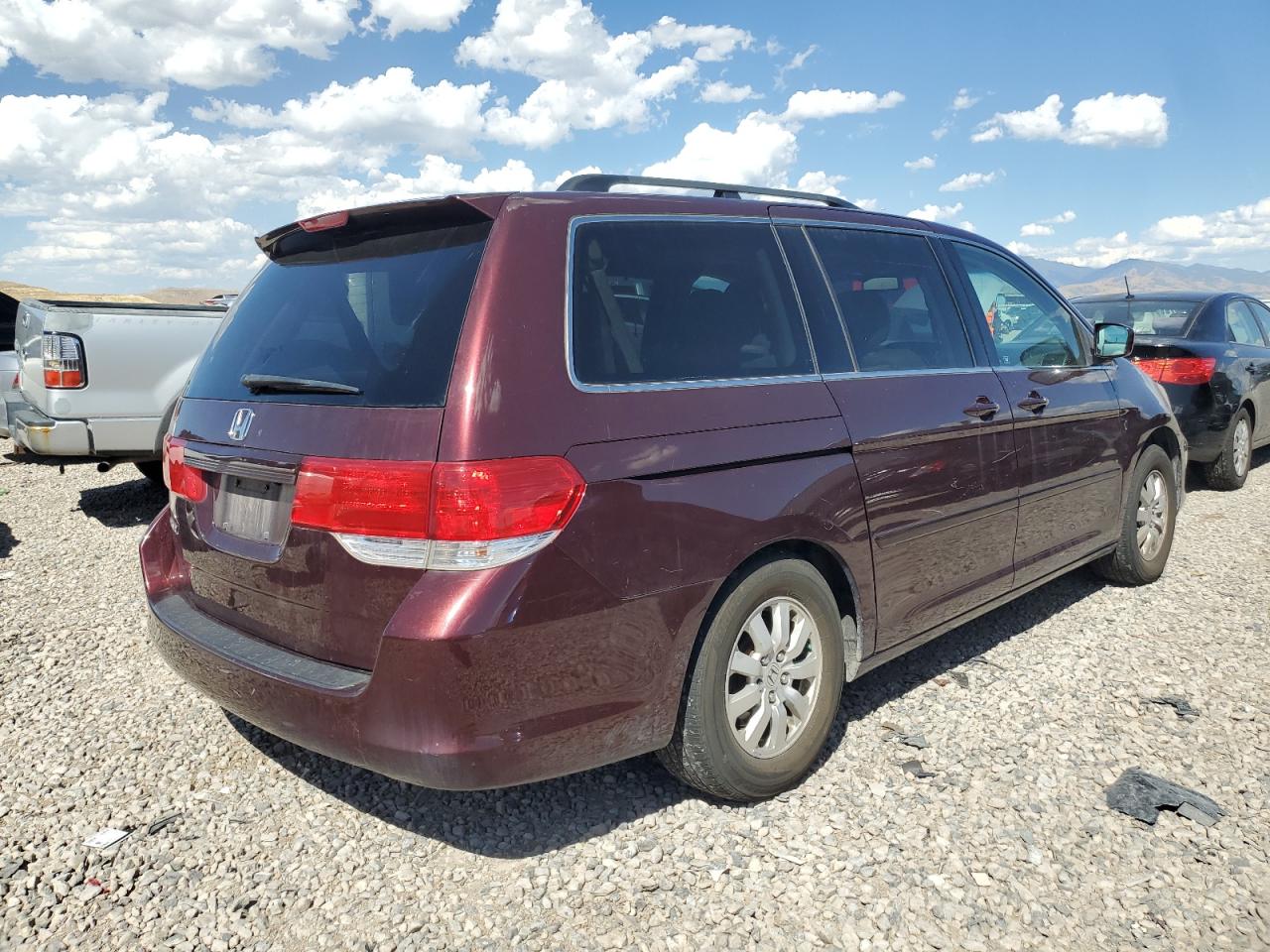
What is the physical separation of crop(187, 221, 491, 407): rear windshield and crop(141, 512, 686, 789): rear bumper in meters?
0.58

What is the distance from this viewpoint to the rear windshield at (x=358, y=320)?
2.35 metres

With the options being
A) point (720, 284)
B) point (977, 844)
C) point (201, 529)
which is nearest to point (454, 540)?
point (201, 529)

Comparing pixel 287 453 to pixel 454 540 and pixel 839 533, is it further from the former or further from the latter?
pixel 839 533

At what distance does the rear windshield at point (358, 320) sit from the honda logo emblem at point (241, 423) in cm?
6

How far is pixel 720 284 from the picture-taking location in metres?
2.92

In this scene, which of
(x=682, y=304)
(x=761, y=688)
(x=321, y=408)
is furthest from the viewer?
(x=761, y=688)

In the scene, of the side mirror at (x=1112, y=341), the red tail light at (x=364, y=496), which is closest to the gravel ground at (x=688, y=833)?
the red tail light at (x=364, y=496)

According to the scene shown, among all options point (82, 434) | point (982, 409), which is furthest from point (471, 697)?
point (82, 434)

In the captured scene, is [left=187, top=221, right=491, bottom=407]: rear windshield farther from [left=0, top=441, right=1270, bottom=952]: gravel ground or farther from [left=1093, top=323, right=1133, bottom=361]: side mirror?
[left=1093, top=323, right=1133, bottom=361]: side mirror

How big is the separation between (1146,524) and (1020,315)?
1.64 meters

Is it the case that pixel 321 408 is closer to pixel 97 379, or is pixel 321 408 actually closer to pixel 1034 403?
pixel 1034 403

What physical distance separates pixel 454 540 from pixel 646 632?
61 centimetres

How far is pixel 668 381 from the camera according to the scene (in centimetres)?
260

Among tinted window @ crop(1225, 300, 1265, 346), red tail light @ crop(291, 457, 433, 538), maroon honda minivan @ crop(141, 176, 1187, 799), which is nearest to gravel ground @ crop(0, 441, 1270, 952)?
maroon honda minivan @ crop(141, 176, 1187, 799)
